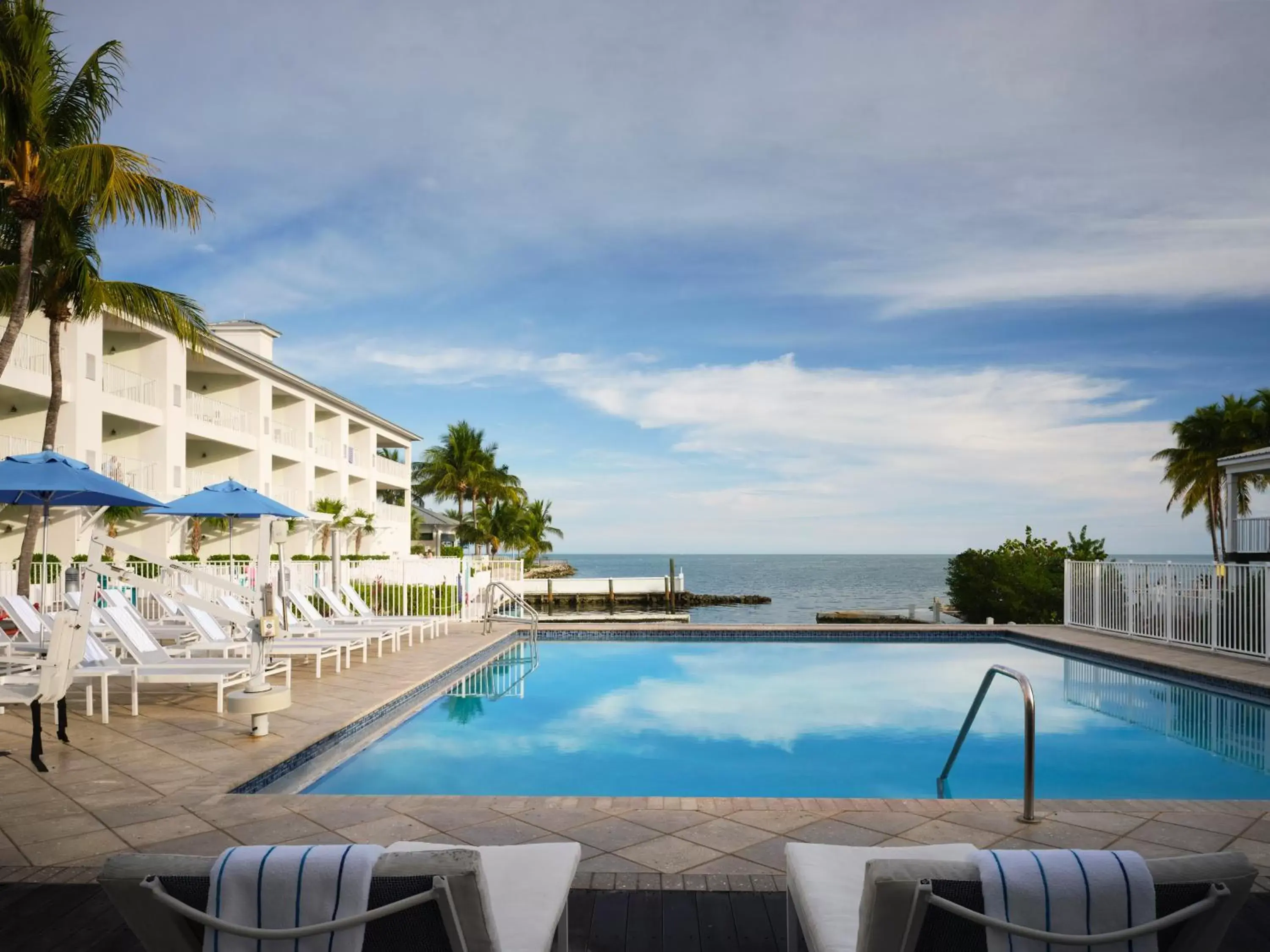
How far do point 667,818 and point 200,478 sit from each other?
2549 cm

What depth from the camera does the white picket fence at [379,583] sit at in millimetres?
14156

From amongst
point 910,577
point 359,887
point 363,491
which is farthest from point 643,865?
point 910,577

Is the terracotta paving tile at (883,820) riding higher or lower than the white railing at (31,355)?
lower

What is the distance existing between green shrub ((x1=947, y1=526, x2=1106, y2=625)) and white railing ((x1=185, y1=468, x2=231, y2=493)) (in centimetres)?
2098

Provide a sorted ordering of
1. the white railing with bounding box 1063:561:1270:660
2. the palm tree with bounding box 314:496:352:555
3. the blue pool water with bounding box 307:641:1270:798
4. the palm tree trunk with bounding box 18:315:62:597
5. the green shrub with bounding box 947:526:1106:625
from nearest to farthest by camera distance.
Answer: the blue pool water with bounding box 307:641:1270:798 → the white railing with bounding box 1063:561:1270:660 → the palm tree trunk with bounding box 18:315:62:597 → the green shrub with bounding box 947:526:1106:625 → the palm tree with bounding box 314:496:352:555

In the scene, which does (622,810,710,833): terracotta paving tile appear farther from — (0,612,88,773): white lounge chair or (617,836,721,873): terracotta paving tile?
(0,612,88,773): white lounge chair

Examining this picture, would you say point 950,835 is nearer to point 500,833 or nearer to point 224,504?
point 500,833

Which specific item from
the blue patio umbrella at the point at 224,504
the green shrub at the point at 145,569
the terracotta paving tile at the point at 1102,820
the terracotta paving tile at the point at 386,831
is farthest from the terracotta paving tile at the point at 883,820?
the green shrub at the point at 145,569

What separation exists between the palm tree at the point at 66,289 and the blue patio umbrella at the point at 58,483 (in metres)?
6.34

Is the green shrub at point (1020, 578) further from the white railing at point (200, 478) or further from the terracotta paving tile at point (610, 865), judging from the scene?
the white railing at point (200, 478)

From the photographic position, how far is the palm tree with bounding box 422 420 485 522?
4641 cm

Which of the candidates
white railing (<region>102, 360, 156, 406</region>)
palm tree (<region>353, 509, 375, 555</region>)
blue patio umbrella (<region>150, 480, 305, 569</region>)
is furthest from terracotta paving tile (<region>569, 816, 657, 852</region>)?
palm tree (<region>353, 509, 375, 555</region>)

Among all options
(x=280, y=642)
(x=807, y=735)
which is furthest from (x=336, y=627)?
(x=807, y=735)

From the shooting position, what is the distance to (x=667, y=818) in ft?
15.2
